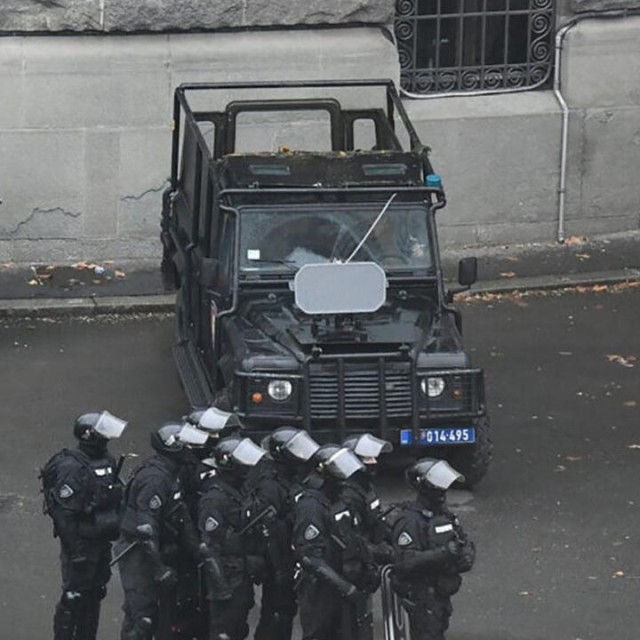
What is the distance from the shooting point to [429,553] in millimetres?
11438

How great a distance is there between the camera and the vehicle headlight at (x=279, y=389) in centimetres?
1452

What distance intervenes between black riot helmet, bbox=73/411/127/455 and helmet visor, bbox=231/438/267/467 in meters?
0.83

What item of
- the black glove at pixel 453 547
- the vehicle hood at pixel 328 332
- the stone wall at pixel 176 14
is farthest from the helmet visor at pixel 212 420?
the stone wall at pixel 176 14

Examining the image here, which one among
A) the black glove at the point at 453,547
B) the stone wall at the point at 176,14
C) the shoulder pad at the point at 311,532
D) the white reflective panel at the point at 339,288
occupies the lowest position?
the black glove at the point at 453,547

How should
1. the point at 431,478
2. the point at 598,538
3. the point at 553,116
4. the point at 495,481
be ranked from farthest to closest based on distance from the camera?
the point at 553,116, the point at 495,481, the point at 598,538, the point at 431,478

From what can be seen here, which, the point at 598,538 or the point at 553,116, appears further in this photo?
the point at 553,116

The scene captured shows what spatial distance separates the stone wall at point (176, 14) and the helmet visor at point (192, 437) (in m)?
8.91

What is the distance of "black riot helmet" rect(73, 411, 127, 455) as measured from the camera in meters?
12.0

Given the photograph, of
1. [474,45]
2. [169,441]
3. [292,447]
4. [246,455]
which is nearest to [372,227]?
[292,447]

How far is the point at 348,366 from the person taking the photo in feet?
47.6

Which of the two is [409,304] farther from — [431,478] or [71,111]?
[71,111]

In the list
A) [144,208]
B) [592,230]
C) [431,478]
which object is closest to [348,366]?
[431,478]

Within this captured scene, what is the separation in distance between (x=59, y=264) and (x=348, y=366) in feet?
22.5

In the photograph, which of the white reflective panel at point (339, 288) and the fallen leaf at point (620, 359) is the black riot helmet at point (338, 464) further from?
the fallen leaf at point (620, 359)
